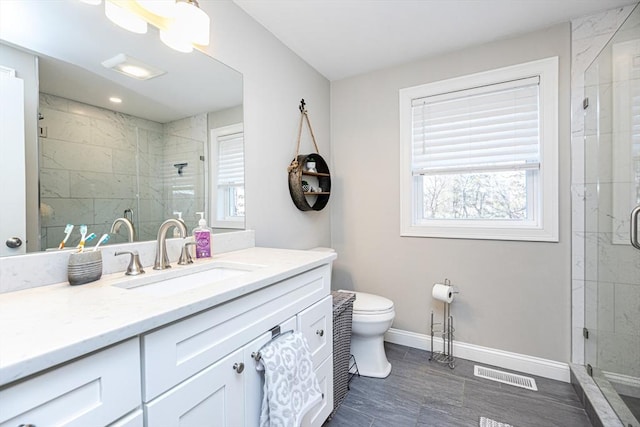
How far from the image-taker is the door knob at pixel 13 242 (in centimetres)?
88

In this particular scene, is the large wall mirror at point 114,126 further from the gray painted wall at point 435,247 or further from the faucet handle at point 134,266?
the gray painted wall at point 435,247

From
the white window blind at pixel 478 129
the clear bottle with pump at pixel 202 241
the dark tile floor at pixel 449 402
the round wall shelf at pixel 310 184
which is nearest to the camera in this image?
the clear bottle with pump at pixel 202 241

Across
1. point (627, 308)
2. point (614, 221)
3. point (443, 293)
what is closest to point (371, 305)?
point (443, 293)

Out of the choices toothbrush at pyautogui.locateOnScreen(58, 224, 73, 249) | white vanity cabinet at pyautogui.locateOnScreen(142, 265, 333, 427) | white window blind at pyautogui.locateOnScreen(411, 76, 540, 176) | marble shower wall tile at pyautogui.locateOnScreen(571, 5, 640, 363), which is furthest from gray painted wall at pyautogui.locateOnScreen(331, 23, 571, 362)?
toothbrush at pyautogui.locateOnScreen(58, 224, 73, 249)

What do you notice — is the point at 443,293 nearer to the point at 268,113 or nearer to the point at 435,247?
the point at 435,247

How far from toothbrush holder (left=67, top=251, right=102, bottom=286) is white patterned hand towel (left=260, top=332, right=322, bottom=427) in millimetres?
619

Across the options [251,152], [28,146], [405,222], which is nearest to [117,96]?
[28,146]

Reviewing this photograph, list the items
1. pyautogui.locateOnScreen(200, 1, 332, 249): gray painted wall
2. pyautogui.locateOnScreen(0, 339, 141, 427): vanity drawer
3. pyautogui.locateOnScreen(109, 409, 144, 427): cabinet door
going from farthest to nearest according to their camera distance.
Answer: pyautogui.locateOnScreen(200, 1, 332, 249): gray painted wall < pyautogui.locateOnScreen(109, 409, 144, 427): cabinet door < pyautogui.locateOnScreen(0, 339, 141, 427): vanity drawer

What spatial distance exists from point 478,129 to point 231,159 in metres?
1.79

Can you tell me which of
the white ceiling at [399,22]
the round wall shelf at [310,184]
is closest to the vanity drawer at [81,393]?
the round wall shelf at [310,184]

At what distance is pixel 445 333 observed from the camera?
2240 millimetres

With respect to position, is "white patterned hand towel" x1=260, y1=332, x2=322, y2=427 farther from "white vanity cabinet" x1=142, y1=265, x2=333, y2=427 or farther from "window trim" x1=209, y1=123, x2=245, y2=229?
"window trim" x1=209, y1=123, x2=245, y2=229

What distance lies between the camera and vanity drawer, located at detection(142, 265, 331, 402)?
0.67 meters

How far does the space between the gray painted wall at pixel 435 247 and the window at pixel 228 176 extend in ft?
3.78
